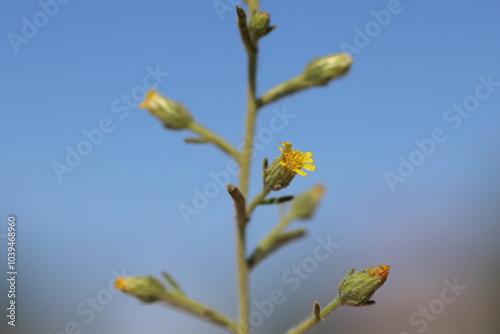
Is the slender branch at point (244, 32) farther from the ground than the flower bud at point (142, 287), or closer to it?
farther from the ground

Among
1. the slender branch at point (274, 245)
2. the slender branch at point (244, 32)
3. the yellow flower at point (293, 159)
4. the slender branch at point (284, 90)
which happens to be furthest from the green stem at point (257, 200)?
the slender branch at point (244, 32)

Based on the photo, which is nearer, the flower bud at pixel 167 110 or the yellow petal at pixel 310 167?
the yellow petal at pixel 310 167

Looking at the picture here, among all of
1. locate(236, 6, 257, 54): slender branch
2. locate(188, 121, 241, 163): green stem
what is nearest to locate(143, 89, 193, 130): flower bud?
locate(188, 121, 241, 163): green stem

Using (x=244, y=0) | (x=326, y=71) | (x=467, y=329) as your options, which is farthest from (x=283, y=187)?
(x=467, y=329)

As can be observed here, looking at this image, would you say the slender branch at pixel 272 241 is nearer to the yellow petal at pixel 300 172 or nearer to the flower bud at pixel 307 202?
the flower bud at pixel 307 202

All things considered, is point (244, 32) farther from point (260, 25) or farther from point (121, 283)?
point (121, 283)

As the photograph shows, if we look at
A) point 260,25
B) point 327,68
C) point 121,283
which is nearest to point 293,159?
point 327,68

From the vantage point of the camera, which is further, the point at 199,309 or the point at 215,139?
the point at 215,139
